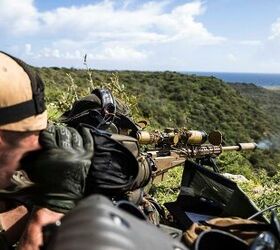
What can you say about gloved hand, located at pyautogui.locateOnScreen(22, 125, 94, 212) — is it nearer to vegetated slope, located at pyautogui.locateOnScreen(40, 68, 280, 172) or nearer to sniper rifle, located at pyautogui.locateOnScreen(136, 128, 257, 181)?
sniper rifle, located at pyautogui.locateOnScreen(136, 128, 257, 181)

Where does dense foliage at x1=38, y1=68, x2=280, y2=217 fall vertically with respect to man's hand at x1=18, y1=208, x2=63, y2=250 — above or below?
below

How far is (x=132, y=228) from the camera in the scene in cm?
119

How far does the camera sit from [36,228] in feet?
7.80

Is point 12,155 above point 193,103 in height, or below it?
above

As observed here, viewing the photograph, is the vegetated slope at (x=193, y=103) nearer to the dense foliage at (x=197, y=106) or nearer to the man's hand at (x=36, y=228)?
the dense foliage at (x=197, y=106)

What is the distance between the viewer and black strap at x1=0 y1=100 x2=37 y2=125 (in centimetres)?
235

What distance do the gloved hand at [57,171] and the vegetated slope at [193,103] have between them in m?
25.6

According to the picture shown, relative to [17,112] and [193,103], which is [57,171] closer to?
[17,112]

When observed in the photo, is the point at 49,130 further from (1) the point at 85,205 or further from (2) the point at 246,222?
(1) the point at 85,205

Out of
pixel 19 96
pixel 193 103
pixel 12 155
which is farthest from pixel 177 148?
pixel 193 103

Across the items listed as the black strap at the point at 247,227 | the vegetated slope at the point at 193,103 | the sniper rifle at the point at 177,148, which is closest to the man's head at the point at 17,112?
the black strap at the point at 247,227

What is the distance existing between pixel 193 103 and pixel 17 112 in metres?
37.3

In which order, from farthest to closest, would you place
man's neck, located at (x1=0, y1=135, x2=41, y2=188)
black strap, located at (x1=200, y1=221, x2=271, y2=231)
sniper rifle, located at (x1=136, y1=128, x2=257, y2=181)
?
1. sniper rifle, located at (x1=136, y1=128, x2=257, y2=181)
2. man's neck, located at (x1=0, y1=135, x2=41, y2=188)
3. black strap, located at (x1=200, y1=221, x2=271, y2=231)

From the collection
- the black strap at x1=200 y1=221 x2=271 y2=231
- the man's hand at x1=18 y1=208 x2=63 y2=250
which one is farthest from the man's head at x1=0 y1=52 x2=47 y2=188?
the black strap at x1=200 y1=221 x2=271 y2=231
